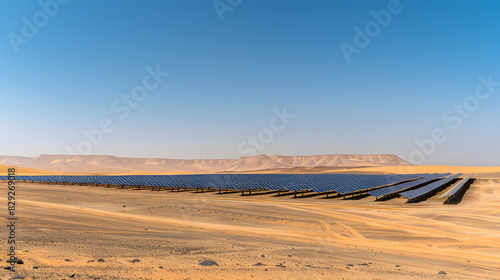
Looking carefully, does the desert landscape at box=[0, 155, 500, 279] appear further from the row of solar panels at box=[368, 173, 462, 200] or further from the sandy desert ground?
the row of solar panels at box=[368, 173, 462, 200]

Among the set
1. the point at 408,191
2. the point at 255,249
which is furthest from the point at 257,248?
the point at 408,191

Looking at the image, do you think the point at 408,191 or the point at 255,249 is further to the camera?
the point at 408,191

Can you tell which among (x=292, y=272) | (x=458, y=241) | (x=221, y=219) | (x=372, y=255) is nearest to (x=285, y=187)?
(x=221, y=219)

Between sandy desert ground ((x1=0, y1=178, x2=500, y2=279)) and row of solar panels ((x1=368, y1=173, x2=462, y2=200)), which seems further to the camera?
row of solar panels ((x1=368, y1=173, x2=462, y2=200))

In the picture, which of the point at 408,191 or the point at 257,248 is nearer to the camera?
the point at 257,248

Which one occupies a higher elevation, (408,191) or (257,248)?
(408,191)

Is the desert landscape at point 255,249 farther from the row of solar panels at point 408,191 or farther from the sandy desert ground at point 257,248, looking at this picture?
the row of solar panels at point 408,191

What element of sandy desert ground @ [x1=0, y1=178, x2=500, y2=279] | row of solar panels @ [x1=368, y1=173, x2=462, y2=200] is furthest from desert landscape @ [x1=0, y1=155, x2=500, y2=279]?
row of solar panels @ [x1=368, y1=173, x2=462, y2=200]

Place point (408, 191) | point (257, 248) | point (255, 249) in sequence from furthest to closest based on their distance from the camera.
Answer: point (408, 191) < point (257, 248) < point (255, 249)

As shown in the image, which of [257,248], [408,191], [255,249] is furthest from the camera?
[408,191]

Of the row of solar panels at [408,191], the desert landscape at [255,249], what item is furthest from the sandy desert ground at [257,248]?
the row of solar panels at [408,191]

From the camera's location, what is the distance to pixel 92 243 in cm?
937

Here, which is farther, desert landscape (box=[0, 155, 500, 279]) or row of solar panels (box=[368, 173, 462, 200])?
row of solar panels (box=[368, 173, 462, 200])

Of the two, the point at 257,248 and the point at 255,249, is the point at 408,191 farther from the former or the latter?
the point at 255,249
